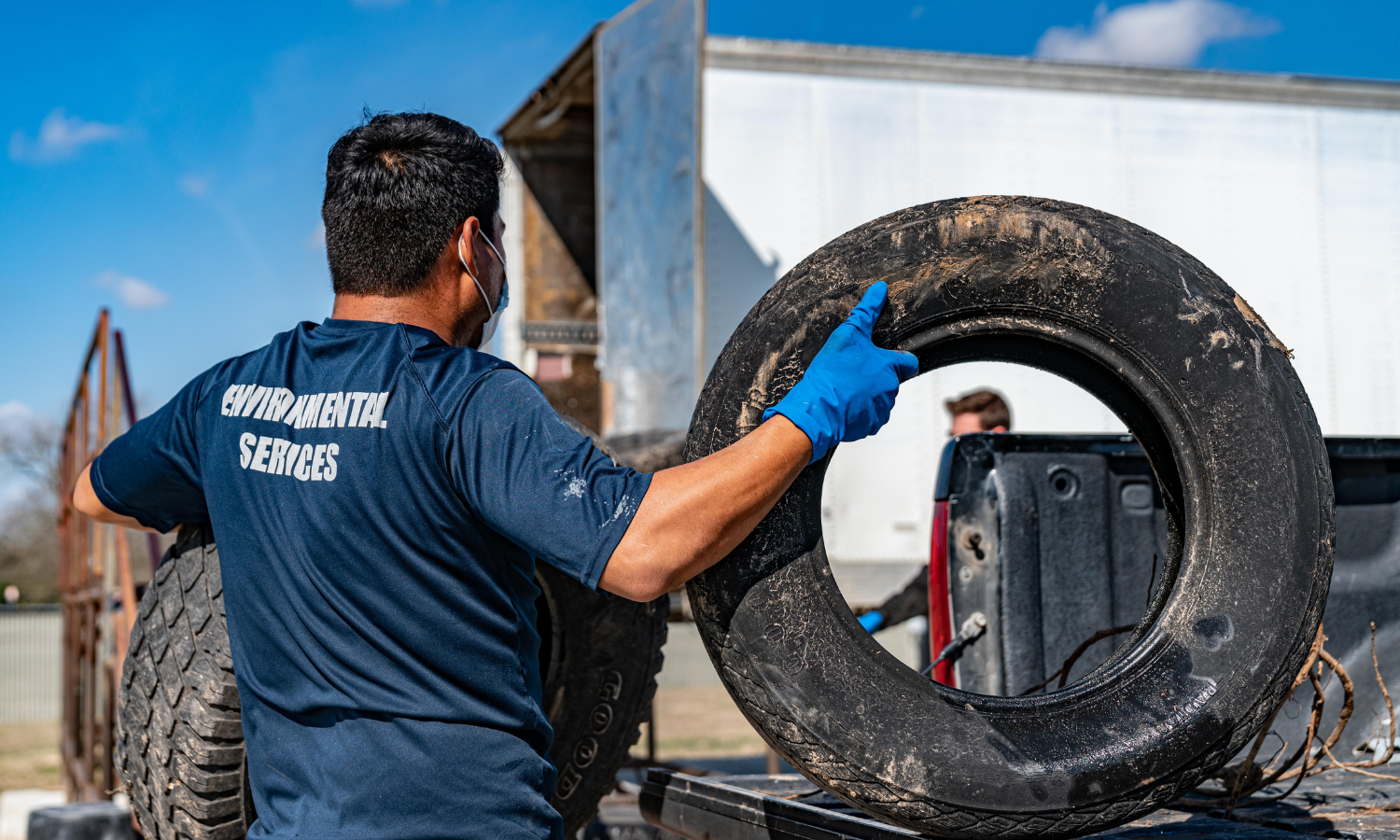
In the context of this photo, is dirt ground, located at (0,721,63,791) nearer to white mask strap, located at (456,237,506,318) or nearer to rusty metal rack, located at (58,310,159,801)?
rusty metal rack, located at (58,310,159,801)

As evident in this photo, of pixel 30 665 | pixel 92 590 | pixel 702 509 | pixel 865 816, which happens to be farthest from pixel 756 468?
pixel 30 665

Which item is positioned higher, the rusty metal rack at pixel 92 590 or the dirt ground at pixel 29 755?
the rusty metal rack at pixel 92 590

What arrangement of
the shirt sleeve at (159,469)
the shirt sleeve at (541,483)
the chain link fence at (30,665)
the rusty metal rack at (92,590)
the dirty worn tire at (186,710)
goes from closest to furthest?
the shirt sleeve at (541,483) → the shirt sleeve at (159,469) → the dirty worn tire at (186,710) → the rusty metal rack at (92,590) → the chain link fence at (30,665)

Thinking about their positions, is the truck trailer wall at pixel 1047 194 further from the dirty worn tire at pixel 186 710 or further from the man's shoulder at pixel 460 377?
the man's shoulder at pixel 460 377

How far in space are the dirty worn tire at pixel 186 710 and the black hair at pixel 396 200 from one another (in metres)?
0.69

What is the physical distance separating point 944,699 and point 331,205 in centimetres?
123

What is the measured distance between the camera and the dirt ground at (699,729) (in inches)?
389

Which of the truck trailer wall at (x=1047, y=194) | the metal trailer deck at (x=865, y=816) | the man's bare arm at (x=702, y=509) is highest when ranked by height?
the truck trailer wall at (x=1047, y=194)

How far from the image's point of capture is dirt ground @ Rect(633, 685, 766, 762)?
988 cm

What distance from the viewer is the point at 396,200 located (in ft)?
5.58

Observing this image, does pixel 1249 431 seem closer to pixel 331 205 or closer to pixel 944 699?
pixel 944 699

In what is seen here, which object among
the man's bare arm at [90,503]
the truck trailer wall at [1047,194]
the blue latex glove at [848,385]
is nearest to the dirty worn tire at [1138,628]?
the blue latex glove at [848,385]

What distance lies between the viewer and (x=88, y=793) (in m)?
6.03

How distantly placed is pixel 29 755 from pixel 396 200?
11754 mm
